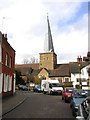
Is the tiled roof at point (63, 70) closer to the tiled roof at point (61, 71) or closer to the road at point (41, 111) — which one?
the tiled roof at point (61, 71)

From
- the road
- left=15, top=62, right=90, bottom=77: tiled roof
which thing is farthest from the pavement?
left=15, top=62, right=90, bottom=77: tiled roof

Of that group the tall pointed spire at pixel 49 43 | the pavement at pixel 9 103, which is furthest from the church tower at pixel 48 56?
the pavement at pixel 9 103

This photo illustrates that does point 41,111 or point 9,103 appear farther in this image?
point 9,103

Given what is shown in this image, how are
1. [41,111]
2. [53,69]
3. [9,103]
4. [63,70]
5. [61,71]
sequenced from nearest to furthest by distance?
[41,111] → [9,103] → [61,71] → [63,70] → [53,69]

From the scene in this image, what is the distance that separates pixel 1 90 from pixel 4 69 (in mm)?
2599

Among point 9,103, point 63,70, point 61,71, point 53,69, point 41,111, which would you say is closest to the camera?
point 41,111

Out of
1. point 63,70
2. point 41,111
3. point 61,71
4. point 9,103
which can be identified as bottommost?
point 41,111

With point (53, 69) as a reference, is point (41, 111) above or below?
below

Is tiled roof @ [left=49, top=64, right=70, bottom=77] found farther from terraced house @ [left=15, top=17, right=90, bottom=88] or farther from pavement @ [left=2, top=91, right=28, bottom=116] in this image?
pavement @ [left=2, top=91, right=28, bottom=116]


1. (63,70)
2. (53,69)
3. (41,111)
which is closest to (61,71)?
(63,70)

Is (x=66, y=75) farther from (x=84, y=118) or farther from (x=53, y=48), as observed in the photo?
(x=84, y=118)

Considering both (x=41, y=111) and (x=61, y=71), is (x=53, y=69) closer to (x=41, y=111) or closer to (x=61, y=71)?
(x=61, y=71)

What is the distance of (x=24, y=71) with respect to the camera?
10356 cm

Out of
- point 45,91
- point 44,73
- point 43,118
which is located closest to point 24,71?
point 44,73
